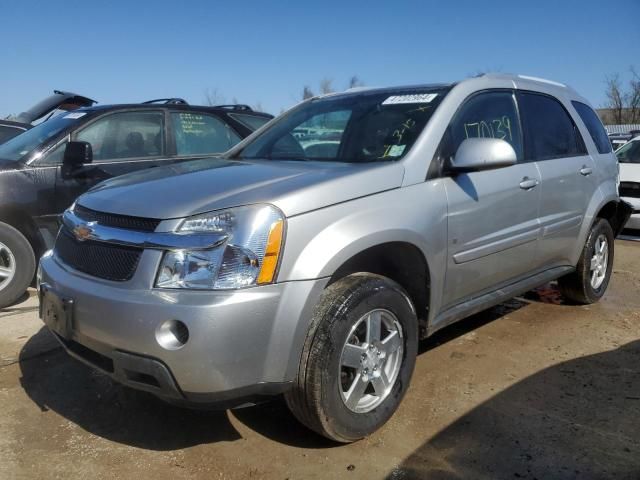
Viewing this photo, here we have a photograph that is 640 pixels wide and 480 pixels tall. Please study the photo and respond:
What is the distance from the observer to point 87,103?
26.5ft

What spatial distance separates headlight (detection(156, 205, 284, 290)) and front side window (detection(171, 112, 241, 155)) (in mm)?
3504

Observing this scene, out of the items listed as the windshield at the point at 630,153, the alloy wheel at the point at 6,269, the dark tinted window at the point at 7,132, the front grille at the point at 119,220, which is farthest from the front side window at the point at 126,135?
the windshield at the point at 630,153

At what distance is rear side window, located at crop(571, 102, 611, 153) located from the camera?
14.9 ft

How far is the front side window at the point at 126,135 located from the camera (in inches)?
201

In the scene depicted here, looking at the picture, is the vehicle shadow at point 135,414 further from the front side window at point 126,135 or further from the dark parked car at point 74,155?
the front side window at point 126,135

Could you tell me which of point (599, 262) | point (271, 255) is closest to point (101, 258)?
point (271, 255)

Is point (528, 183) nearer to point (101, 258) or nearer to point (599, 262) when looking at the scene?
point (599, 262)

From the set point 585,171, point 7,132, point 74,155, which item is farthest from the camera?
point 7,132

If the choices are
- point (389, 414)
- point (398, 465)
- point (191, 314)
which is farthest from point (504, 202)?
point (191, 314)

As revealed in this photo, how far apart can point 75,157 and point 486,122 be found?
3250 mm

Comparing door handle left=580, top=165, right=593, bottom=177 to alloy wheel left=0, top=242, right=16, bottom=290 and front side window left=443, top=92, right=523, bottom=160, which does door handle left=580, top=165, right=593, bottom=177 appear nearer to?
front side window left=443, top=92, right=523, bottom=160

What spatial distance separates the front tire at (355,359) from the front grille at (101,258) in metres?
0.80

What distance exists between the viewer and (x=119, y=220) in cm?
248

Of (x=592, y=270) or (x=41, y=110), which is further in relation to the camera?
(x=41, y=110)
